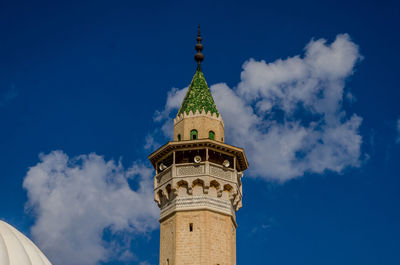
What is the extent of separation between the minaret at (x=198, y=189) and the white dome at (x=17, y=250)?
7.86m

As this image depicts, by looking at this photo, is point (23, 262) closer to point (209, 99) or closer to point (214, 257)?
point (214, 257)

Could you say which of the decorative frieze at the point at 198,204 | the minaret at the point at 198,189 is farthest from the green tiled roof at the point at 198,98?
the decorative frieze at the point at 198,204

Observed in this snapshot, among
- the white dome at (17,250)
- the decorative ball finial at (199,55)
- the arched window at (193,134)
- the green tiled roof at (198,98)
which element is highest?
the decorative ball finial at (199,55)

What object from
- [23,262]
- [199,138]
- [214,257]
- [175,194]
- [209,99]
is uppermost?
[209,99]

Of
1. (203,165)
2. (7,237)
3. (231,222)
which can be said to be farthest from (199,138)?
(7,237)

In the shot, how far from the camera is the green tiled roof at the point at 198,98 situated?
36.6 metres

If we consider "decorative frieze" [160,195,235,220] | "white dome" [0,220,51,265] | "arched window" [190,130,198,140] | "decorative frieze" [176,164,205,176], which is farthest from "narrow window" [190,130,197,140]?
"white dome" [0,220,51,265]

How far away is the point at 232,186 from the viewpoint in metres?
34.8

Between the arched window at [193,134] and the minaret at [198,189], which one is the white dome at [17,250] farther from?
the arched window at [193,134]

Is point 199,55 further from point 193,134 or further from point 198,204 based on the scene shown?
point 198,204

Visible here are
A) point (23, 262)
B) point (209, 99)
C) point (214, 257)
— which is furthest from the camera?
point (209, 99)

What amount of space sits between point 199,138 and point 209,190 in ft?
8.22

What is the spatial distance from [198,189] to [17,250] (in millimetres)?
10910

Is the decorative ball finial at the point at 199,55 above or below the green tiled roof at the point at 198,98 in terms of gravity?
above
